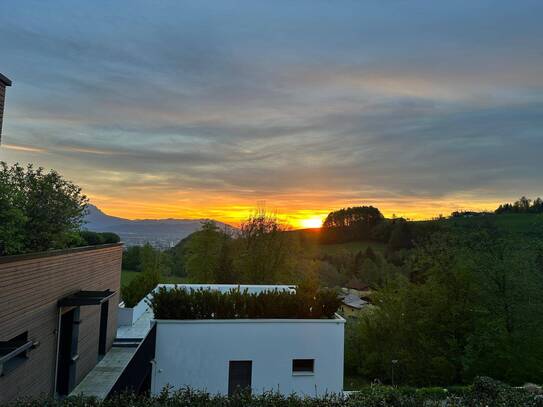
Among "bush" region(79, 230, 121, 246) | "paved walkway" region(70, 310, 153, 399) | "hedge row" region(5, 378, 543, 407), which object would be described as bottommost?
"paved walkway" region(70, 310, 153, 399)

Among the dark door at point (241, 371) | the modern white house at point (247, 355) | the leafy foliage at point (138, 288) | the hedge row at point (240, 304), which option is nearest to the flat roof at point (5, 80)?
the hedge row at point (240, 304)

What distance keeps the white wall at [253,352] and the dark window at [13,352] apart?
311cm

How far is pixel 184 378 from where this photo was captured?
8984mm

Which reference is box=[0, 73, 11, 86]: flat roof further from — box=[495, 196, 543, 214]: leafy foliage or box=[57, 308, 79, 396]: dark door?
box=[495, 196, 543, 214]: leafy foliage

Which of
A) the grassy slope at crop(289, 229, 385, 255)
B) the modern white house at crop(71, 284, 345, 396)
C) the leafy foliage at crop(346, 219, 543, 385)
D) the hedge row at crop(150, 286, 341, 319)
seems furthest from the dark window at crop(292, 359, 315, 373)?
the grassy slope at crop(289, 229, 385, 255)

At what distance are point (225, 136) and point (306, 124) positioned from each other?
348 centimetres

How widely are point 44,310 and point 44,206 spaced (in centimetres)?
299

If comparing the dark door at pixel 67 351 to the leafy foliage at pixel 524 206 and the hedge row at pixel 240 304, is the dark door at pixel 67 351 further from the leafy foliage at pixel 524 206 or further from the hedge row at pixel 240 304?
the leafy foliage at pixel 524 206

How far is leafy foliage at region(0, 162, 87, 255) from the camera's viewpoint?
8719 mm

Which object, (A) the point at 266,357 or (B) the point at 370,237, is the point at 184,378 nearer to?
(A) the point at 266,357

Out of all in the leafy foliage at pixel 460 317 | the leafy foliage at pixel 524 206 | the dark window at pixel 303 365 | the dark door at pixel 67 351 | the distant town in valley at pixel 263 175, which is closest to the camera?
the distant town in valley at pixel 263 175

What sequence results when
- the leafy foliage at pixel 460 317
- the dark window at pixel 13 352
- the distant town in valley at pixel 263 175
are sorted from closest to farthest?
the dark window at pixel 13 352 → the distant town in valley at pixel 263 175 → the leafy foliage at pixel 460 317

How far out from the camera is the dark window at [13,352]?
543 centimetres

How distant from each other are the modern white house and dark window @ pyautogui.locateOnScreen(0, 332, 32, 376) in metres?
2.69
